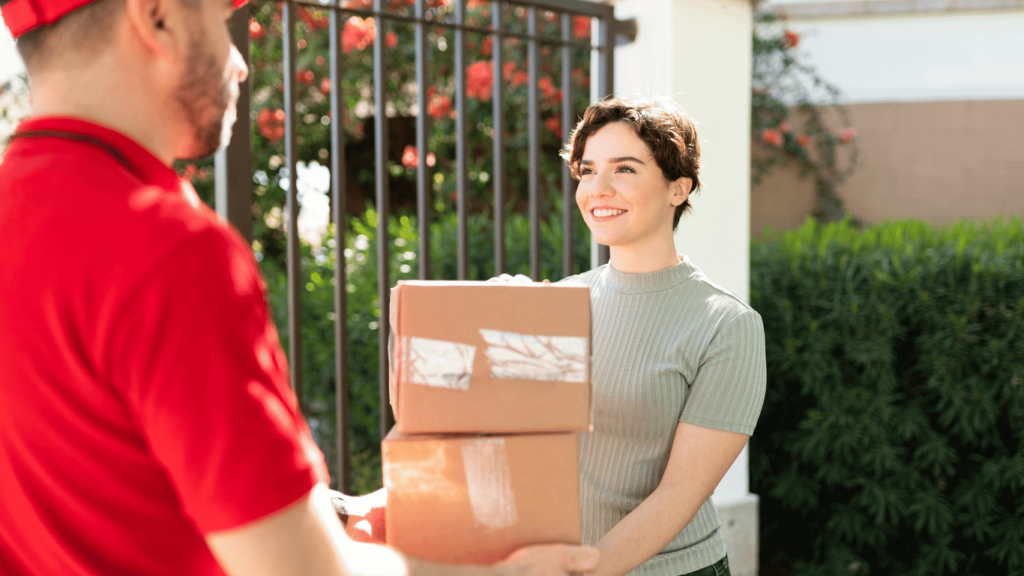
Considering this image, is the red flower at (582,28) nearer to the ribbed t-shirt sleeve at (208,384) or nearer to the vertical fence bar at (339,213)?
the vertical fence bar at (339,213)

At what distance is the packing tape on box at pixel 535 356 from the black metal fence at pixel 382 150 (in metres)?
1.30

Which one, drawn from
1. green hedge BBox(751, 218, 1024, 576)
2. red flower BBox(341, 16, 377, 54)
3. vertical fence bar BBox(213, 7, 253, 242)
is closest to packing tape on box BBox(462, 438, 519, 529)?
vertical fence bar BBox(213, 7, 253, 242)

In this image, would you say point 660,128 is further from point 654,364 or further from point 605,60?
point 605,60

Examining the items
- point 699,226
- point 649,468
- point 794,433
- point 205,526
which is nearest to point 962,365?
point 794,433

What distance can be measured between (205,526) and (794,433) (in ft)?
10.6

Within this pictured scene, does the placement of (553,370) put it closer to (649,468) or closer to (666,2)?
(649,468)

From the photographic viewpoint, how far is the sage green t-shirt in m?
1.56

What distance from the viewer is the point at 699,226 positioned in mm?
3180

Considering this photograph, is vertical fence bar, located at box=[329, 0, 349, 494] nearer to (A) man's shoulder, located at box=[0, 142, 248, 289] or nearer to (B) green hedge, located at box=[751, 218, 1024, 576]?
(A) man's shoulder, located at box=[0, 142, 248, 289]

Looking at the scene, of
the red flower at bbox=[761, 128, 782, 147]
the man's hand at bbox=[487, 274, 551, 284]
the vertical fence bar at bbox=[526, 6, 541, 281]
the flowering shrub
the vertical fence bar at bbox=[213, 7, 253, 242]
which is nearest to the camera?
the man's hand at bbox=[487, 274, 551, 284]

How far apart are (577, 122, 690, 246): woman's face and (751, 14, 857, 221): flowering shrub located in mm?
4449

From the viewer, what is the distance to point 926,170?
608 cm

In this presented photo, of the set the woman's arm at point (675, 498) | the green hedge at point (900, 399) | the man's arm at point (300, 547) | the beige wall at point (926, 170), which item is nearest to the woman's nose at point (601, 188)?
the woman's arm at point (675, 498)

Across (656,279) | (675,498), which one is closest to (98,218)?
(675,498)
